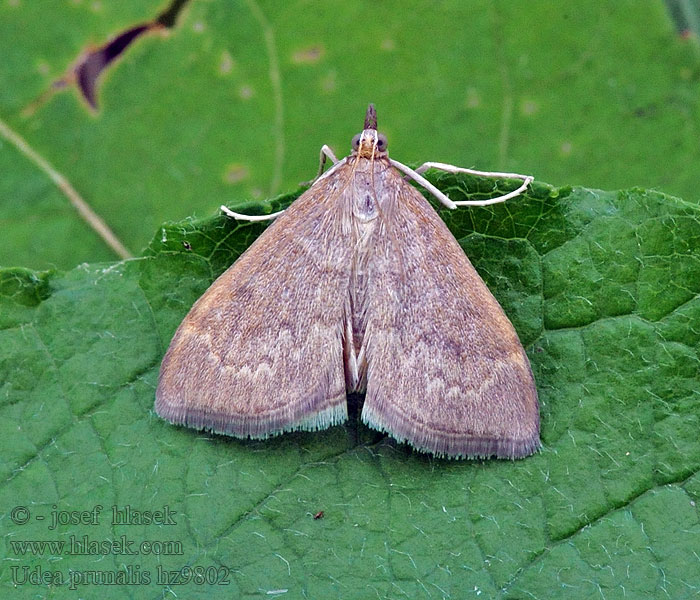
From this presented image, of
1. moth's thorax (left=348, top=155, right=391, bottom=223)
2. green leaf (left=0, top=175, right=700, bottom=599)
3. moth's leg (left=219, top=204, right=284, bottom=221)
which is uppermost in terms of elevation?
moth's thorax (left=348, top=155, right=391, bottom=223)

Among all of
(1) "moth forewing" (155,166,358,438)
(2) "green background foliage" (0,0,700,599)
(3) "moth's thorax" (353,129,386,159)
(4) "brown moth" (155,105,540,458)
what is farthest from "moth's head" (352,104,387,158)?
(2) "green background foliage" (0,0,700,599)

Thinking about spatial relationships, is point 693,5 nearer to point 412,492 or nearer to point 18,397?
point 412,492

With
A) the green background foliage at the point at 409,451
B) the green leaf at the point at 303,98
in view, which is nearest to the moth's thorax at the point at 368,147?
the green background foliage at the point at 409,451

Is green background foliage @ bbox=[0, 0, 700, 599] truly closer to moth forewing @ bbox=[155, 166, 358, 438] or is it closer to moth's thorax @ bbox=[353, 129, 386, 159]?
moth forewing @ bbox=[155, 166, 358, 438]

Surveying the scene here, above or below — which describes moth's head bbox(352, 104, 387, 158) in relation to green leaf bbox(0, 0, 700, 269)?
below

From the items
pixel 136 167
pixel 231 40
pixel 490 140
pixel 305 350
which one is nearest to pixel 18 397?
pixel 305 350
